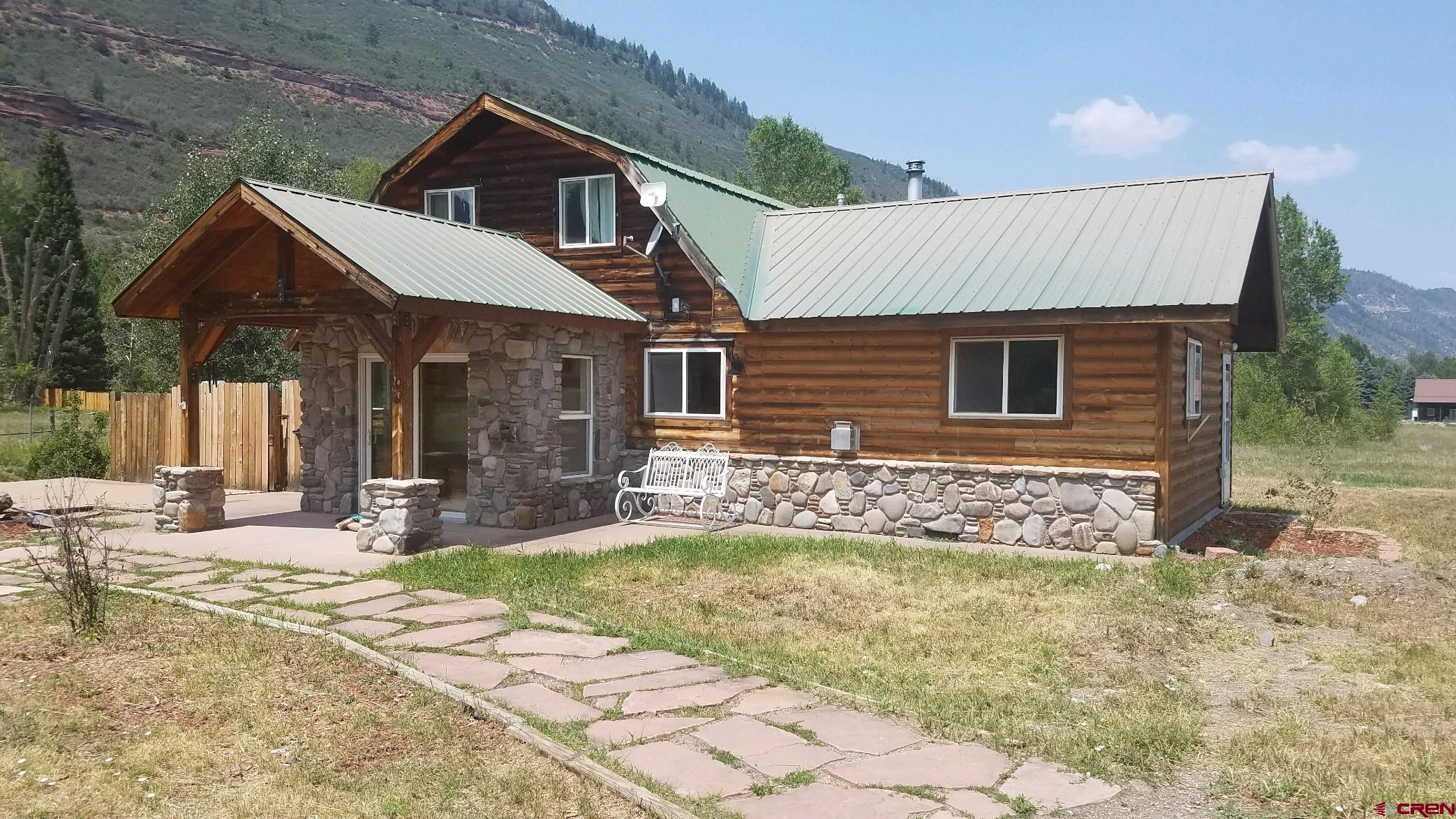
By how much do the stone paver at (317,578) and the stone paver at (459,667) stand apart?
9.55ft

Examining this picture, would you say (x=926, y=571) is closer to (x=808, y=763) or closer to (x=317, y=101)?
(x=808, y=763)

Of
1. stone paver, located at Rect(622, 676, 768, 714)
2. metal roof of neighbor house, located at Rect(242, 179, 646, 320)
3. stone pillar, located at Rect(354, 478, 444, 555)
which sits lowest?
stone paver, located at Rect(622, 676, 768, 714)

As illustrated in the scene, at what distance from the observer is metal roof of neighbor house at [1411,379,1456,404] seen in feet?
345

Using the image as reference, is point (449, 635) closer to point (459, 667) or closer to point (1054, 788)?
point (459, 667)

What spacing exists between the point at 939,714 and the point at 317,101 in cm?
9236

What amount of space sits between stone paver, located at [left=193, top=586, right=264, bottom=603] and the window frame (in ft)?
26.8

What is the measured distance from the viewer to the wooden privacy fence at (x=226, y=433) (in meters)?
18.0

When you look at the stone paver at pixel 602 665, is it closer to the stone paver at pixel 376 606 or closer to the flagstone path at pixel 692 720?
the flagstone path at pixel 692 720

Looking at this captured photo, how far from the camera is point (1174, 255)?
1249 centimetres

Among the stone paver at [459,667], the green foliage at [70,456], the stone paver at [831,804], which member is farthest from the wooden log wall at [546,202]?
the stone paver at [831,804]

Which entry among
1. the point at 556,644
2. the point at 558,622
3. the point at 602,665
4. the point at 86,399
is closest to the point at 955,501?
the point at 558,622

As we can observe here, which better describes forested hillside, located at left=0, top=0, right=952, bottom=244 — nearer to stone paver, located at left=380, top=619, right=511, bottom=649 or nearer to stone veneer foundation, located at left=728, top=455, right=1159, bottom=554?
stone veneer foundation, located at left=728, top=455, right=1159, bottom=554

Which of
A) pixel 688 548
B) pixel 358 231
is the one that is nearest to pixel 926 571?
pixel 688 548

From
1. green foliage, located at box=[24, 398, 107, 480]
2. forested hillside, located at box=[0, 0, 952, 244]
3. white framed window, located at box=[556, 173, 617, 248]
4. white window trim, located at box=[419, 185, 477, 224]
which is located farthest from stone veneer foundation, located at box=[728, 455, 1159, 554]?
forested hillside, located at box=[0, 0, 952, 244]
